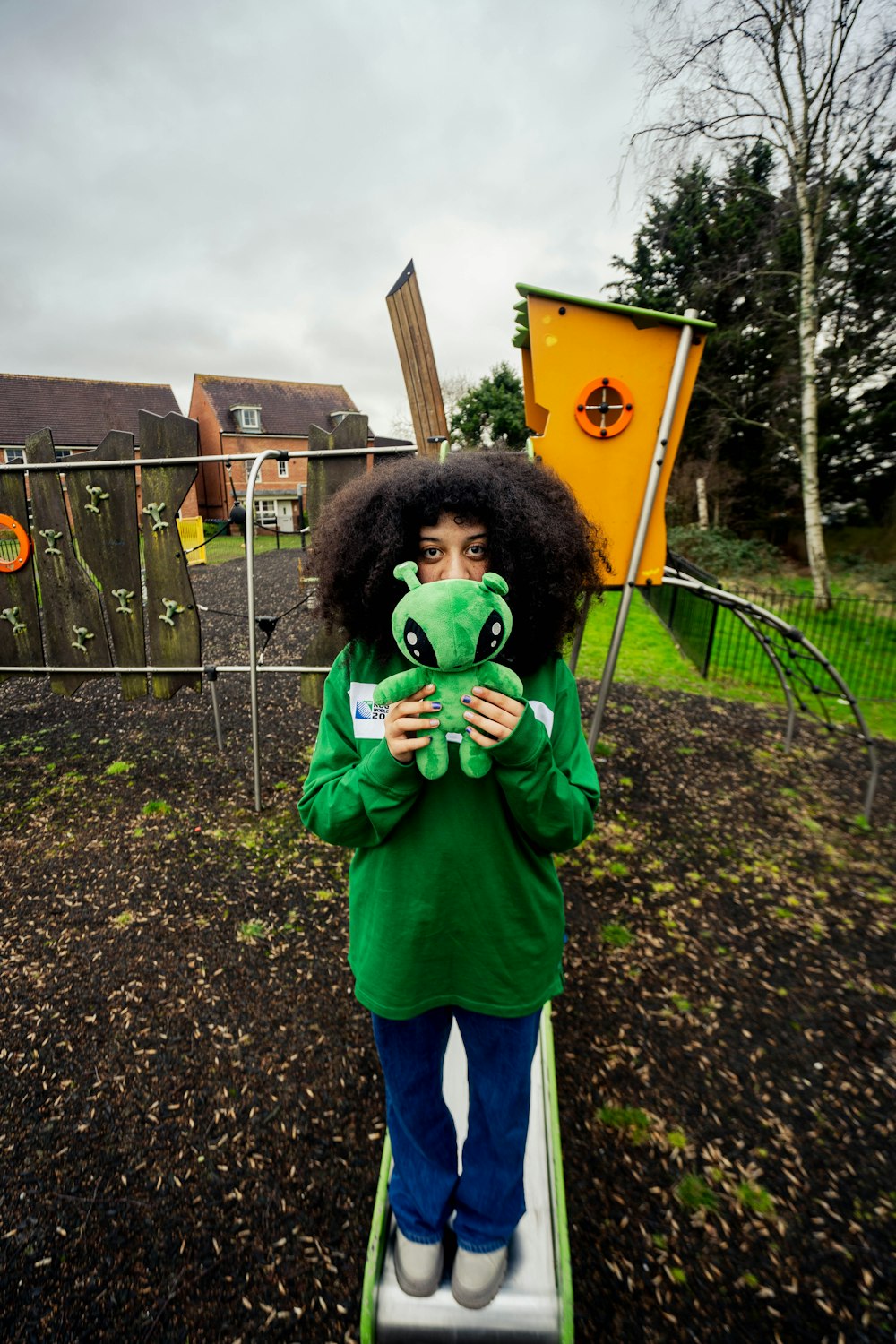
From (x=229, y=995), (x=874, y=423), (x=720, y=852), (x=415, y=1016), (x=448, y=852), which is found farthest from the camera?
(x=874, y=423)

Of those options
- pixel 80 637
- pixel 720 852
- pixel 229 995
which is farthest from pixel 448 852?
pixel 80 637

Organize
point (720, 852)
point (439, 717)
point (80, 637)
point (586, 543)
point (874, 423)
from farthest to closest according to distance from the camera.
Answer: point (874, 423)
point (80, 637)
point (720, 852)
point (586, 543)
point (439, 717)

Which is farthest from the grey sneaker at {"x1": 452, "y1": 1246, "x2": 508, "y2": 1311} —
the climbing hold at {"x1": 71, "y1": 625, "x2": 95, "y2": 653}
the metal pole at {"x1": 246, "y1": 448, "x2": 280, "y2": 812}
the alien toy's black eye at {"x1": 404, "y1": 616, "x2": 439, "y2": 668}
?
the climbing hold at {"x1": 71, "y1": 625, "x2": 95, "y2": 653}

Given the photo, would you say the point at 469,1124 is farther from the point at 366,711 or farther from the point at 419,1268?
the point at 366,711

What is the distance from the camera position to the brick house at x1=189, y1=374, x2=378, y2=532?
103ft

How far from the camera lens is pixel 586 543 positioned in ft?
5.44

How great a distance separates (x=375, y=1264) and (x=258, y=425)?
1393 inches

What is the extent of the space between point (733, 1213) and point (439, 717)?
7.27ft

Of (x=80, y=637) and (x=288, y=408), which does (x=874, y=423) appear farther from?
(x=288, y=408)

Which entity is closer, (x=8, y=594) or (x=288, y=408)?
(x=8, y=594)

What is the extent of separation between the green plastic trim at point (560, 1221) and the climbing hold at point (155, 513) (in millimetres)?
3816

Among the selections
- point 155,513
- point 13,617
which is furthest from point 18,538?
point 155,513

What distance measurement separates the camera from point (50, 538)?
14.6 ft

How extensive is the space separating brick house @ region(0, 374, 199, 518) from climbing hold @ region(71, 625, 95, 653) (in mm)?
24995
